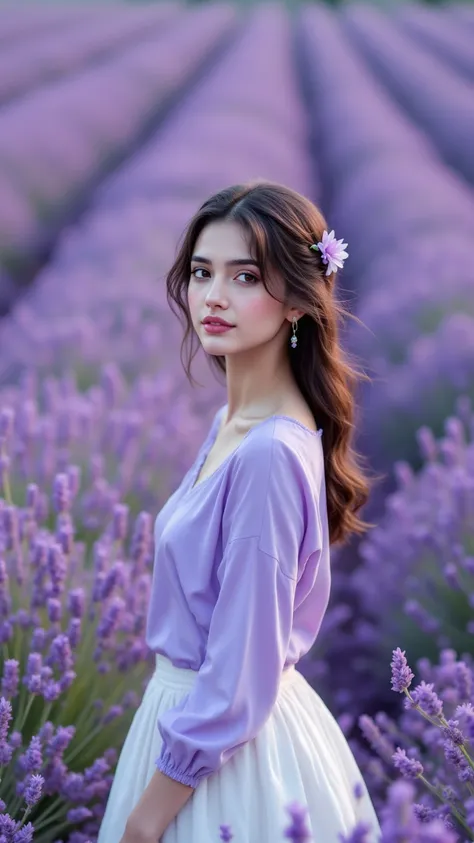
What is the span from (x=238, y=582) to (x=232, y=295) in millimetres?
345

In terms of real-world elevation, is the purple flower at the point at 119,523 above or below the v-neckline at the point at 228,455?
below

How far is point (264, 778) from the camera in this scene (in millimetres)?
1202

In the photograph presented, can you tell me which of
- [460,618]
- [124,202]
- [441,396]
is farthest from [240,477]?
[124,202]

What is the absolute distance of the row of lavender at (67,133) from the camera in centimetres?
580

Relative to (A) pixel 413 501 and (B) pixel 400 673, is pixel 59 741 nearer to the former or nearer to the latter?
(B) pixel 400 673

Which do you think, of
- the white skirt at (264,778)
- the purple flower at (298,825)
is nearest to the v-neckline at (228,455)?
the white skirt at (264,778)

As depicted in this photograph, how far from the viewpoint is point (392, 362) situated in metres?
4.04

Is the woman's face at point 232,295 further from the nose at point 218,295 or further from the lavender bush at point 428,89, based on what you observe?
the lavender bush at point 428,89

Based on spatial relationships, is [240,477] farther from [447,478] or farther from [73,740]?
[447,478]

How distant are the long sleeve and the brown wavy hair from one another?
0.20 m

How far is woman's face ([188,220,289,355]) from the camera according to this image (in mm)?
1249

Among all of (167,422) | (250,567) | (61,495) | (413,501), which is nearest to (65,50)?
(167,422)

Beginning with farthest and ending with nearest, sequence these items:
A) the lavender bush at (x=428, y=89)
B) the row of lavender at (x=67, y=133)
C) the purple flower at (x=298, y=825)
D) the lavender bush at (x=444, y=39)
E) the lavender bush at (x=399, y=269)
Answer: the lavender bush at (x=444, y=39) < the lavender bush at (x=428, y=89) < the row of lavender at (x=67, y=133) < the lavender bush at (x=399, y=269) < the purple flower at (x=298, y=825)

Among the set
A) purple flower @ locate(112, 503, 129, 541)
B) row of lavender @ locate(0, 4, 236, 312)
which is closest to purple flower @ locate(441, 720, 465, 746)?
purple flower @ locate(112, 503, 129, 541)
